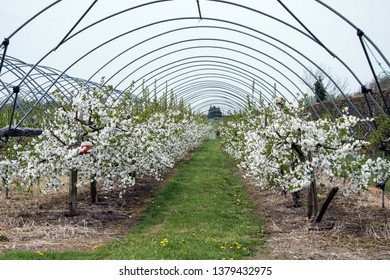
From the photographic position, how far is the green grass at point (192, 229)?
646 cm

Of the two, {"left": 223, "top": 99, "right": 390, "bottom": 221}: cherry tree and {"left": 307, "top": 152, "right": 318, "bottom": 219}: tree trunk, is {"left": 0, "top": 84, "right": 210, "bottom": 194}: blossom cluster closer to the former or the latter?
{"left": 223, "top": 99, "right": 390, "bottom": 221}: cherry tree

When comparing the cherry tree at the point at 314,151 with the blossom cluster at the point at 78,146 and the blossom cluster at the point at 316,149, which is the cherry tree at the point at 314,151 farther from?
the blossom cluster at the point at 78,146

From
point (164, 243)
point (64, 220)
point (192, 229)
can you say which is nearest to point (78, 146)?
point (64, 220)

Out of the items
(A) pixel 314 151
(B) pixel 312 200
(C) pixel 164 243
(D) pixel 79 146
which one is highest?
(D) pixel 79 146

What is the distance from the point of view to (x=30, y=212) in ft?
31.7

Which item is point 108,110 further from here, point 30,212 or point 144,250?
point 144,250

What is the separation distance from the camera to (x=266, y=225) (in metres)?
8.79

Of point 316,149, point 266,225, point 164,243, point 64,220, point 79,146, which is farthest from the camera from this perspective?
point 79,146

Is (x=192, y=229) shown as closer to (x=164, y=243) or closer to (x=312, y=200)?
(x=164, y=243)

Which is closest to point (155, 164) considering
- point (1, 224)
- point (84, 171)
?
point (84, 171)

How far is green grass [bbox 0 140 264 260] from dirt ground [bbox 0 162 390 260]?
0.30 metres

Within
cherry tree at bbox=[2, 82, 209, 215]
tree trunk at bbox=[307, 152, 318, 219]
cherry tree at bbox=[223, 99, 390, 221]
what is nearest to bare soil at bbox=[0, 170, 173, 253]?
cherry tree at bbox=[2, 82, 209, 215]

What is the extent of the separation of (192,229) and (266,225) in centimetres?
148

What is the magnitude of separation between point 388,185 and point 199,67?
11.4 meters
